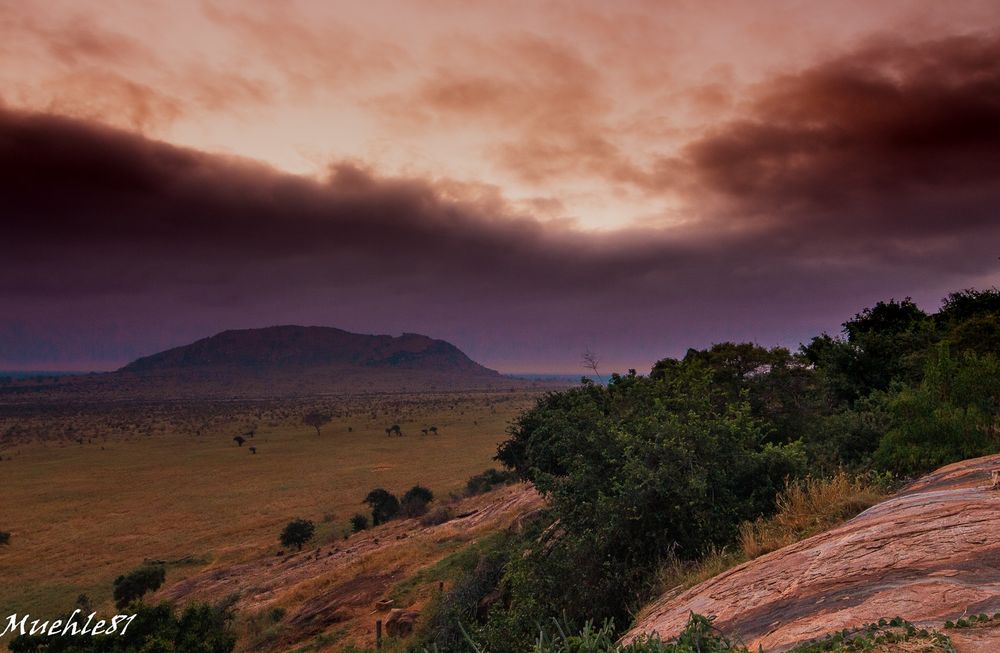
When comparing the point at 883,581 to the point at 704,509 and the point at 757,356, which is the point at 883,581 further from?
the point at 757,356

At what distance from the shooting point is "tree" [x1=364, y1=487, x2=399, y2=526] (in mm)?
41688

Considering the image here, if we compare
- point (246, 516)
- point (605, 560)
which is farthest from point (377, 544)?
point (605, 560)

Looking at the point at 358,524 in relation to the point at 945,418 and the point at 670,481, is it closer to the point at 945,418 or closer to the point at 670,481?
the point at 670,481

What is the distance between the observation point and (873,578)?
20.0ft

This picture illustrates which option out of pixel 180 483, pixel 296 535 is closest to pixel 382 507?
pixel 296 535

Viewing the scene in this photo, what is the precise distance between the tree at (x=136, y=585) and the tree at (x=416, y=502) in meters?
16.9

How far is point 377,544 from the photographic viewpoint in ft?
109

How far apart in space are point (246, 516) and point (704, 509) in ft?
156

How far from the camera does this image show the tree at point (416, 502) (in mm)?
40812

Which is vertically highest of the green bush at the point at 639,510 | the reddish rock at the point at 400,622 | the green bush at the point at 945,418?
the green bush at the point at 945,418

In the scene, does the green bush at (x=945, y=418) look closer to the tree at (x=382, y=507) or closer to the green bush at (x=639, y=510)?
the green bush at (x=639, y=510)

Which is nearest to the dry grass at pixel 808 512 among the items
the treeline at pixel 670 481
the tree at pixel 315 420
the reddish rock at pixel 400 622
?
the treeline at pixel 670 481

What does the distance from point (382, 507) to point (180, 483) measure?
35025 millimetres

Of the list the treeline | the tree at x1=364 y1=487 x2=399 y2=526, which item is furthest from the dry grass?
the tree at x1=364 y1=487 x2=399 y2=526
